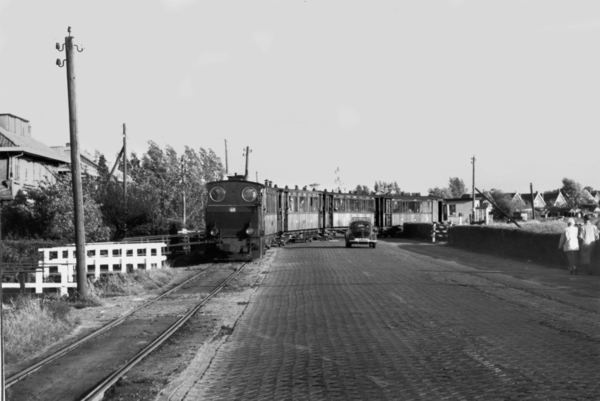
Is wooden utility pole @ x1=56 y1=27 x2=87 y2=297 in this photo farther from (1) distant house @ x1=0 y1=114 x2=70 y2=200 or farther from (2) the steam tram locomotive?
(2) the steam tram locomotive

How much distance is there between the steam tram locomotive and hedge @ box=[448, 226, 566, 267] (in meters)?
6.59

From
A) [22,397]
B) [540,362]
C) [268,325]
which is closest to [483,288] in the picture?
[268,325]

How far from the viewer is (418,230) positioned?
56.4 m

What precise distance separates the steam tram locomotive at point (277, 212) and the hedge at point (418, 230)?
8.45 feet

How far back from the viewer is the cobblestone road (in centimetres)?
702

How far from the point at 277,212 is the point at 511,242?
557 inches

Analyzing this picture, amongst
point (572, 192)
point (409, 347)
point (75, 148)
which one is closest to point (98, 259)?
point (75, 148)

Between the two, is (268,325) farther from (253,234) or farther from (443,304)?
(253,234)

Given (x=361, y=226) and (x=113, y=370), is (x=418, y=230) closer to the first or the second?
(x=361, y=226)

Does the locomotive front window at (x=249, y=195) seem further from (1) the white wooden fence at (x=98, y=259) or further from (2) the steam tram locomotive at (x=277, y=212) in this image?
(1) the white wooden fence at (x=98, y=259)

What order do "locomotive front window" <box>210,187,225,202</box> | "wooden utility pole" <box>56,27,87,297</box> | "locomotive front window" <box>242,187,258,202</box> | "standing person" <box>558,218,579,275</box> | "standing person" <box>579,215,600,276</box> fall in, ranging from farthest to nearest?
"locomotive front window" <box>210,187,225,202</box> → "locomotive front window" <box>242,187,258,202</box> → "standing person" <box>558,218,579,275</box> → "standing person" <box>579,215,600,276</box> → "wooden utility pole" <box>56,27,87,297</box>

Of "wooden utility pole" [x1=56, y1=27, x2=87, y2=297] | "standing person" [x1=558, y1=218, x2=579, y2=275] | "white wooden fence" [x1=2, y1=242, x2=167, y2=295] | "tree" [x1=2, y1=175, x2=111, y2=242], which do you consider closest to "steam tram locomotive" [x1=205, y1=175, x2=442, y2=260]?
"white wooden fence" [x1=2, y1=242, x2=167, y2=295]

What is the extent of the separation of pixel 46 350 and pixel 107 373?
2.57 metres

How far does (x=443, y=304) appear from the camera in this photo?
1404 centimetres
